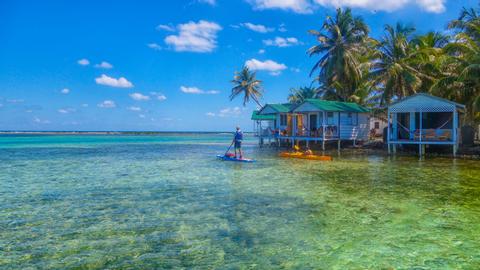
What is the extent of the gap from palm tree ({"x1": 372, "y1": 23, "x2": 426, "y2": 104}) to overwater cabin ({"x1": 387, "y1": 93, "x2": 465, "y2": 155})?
9.39 ft

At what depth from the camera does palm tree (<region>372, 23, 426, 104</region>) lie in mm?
26891

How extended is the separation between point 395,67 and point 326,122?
6905mm

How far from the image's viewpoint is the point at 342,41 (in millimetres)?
35031

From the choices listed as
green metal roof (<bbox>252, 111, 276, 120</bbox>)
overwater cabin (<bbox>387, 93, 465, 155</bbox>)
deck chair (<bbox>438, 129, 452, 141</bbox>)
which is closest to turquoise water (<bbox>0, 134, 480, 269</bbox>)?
overwater cabin (<bbox>387, 93, 465, 155</bbox>)

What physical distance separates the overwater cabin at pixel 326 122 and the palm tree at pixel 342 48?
15.8 ft

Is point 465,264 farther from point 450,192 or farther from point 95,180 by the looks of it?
point 95,180

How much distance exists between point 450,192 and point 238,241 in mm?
7860

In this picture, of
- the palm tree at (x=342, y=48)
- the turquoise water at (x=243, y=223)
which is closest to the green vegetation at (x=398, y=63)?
the palm tree at (x=342, y=48)

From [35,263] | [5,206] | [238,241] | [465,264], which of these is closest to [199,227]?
[238,241]

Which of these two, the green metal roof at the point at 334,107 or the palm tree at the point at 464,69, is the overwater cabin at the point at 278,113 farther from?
the palm tree at the point at 464,69

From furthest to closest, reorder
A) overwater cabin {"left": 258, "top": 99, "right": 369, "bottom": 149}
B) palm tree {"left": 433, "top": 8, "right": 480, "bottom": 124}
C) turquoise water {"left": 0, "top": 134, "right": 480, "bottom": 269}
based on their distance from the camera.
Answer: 1. overwater cabin {"left": 258, "top": 99, "right": 369, "bottom": 149}
2. palm tree {"left": 433, "top": 8, "right": 480, "bottom": 124}
3. turquoise water {"left": 0, "top": 134, "right": 480, "bottom": 269}

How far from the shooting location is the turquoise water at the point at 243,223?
5.65 metres

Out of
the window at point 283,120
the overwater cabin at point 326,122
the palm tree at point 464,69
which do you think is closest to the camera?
the palm tree at point 464,69

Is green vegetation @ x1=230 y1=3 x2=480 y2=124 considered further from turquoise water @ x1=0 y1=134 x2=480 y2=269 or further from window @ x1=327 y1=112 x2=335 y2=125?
turquoise water @ x1=0 y1=134 x2=480 y2=269
